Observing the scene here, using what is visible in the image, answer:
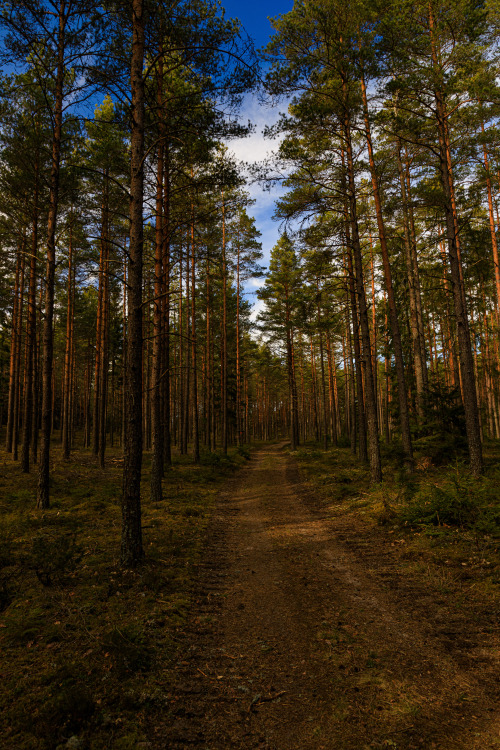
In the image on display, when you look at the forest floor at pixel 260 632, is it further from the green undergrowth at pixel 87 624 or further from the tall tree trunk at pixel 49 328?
the tall tree trunk at pixel 49 328

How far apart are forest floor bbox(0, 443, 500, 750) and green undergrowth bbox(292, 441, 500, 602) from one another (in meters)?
0.04

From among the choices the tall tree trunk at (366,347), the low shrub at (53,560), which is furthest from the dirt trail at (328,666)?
the tall tree trunk at (366,347)

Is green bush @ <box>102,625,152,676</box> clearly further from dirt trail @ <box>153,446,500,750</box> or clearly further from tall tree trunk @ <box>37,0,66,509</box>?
tall tree trunk @ <box>37,0,66,509</box>

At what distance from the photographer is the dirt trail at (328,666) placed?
2932 mm

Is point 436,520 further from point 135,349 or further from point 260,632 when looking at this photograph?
point 135,349

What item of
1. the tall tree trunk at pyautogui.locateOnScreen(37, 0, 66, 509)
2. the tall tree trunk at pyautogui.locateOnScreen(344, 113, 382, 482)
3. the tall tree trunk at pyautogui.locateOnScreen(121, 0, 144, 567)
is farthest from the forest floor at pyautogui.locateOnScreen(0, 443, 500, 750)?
the tall tree trunk at pyautogui.locateOnScreen(344, 113, 382, 482)

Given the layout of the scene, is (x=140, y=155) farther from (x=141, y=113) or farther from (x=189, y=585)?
(x=189, y=585)

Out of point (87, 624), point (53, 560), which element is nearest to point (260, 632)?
point (87, 624)

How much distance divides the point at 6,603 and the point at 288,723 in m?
4.16

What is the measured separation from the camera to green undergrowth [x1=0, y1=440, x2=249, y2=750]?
2.93 m

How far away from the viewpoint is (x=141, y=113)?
21.7 feet

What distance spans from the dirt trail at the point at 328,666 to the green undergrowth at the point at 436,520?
793 millimetres

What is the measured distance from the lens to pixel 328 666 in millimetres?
3795

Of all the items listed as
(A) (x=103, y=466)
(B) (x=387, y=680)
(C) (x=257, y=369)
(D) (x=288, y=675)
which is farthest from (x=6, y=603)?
(C) (x=257, y=369)
